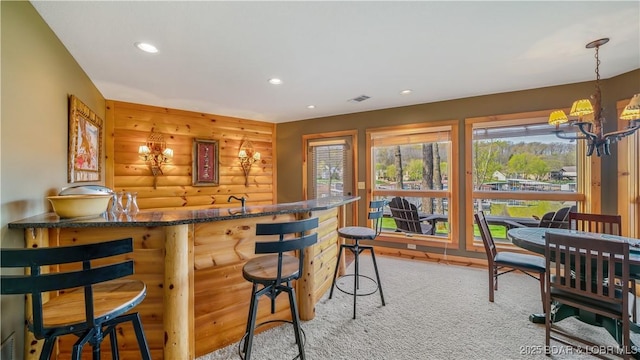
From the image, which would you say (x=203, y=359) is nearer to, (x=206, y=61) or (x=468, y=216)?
(x=206, y=61)

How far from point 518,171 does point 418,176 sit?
133 centimetres

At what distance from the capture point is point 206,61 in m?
2.63

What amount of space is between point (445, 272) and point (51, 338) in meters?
3.77

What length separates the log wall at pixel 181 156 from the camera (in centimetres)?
395

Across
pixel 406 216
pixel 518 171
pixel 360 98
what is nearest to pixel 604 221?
pixel 518 171

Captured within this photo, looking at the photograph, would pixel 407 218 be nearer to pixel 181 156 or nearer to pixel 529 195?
pixel 529 195

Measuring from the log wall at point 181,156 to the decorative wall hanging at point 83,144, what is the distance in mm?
533

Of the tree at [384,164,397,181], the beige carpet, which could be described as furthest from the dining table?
the tree at [384,164,397,181]

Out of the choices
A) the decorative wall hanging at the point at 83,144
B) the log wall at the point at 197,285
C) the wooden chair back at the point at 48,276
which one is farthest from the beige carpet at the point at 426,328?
the decorative wall hanging at the point at 83,144

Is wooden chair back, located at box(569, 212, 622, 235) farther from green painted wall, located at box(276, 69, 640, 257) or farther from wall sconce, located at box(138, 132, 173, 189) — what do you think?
wall sconce, located at box(138, 132, 173, 189)

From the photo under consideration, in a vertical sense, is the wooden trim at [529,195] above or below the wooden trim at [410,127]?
below

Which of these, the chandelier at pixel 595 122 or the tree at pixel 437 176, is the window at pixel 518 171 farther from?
the chandelier at pixel 595 122

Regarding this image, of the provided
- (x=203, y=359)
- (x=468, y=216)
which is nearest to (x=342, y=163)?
(x=468, y=216)

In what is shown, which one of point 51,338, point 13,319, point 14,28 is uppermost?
point 14,28
